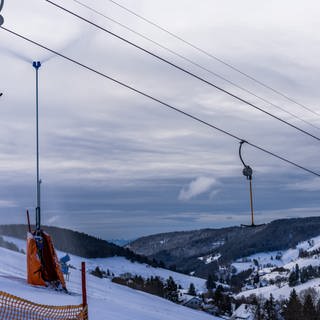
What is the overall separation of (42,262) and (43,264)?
35cm

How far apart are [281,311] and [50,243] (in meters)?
134

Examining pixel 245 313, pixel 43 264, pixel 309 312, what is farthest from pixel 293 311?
pixel 43 264

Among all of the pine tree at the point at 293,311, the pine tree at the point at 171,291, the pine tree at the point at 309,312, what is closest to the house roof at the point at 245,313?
the pine tree at the point at 171,291

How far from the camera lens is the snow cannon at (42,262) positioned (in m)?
25.7

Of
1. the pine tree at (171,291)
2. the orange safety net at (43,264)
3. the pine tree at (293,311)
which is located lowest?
the pine tree at (293,311)

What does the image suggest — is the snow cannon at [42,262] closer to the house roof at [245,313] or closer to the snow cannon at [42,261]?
the snow cannon at [42,261]

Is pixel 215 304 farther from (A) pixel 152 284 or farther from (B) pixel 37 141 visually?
(B) pixel 37 141

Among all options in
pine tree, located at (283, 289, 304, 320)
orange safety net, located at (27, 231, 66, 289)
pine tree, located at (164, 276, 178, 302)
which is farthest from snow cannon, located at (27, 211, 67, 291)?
pine tree, located at (164, 276, 178, 302)

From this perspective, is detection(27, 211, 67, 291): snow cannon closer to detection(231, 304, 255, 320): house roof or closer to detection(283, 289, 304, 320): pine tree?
detection(283, 289, 304, 320): pine tree

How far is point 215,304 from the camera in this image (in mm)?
151500

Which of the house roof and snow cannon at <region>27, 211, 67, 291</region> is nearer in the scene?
snow cannon at <region>27, 211, 67, 291</region>

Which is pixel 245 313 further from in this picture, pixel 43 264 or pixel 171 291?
pixel 43 264

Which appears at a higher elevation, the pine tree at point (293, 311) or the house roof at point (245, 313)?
the pine tree at point (293, 311)

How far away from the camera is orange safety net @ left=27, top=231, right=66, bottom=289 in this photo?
2570 cm
